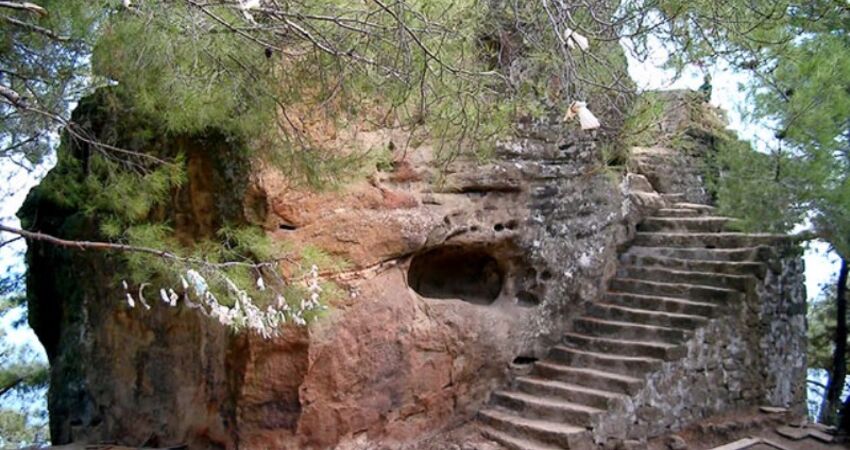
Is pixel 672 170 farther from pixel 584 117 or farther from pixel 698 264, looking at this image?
pixel 584 117

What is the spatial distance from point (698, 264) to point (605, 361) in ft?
5.31

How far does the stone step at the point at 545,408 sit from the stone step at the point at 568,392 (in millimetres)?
53

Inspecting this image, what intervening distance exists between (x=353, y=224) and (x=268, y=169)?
29.8 inches

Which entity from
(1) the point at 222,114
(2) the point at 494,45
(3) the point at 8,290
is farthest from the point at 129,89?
(3) the point at 8,290

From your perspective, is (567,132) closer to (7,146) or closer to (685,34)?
(685,34)

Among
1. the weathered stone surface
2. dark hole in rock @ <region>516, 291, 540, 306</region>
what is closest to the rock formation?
dark hole in rock @ <region>516, 291, 540, 306</region>

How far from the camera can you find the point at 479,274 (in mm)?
7492

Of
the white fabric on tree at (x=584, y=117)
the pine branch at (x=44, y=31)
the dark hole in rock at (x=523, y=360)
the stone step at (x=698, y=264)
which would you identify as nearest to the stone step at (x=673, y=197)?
the stone step at (x=698, y=264)

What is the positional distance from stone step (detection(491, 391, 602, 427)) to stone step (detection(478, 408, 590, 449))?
0.20 feet

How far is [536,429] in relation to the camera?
6.39m

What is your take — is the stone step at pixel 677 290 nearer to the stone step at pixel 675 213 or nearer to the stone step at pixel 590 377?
the stone step at pixel 675 213

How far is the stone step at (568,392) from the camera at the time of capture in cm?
658

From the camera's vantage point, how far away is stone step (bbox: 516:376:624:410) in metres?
6.58

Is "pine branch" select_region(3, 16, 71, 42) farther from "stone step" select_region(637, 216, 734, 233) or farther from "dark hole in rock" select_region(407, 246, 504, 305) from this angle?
"stone step" select_region(637, 216, 734, 233)
